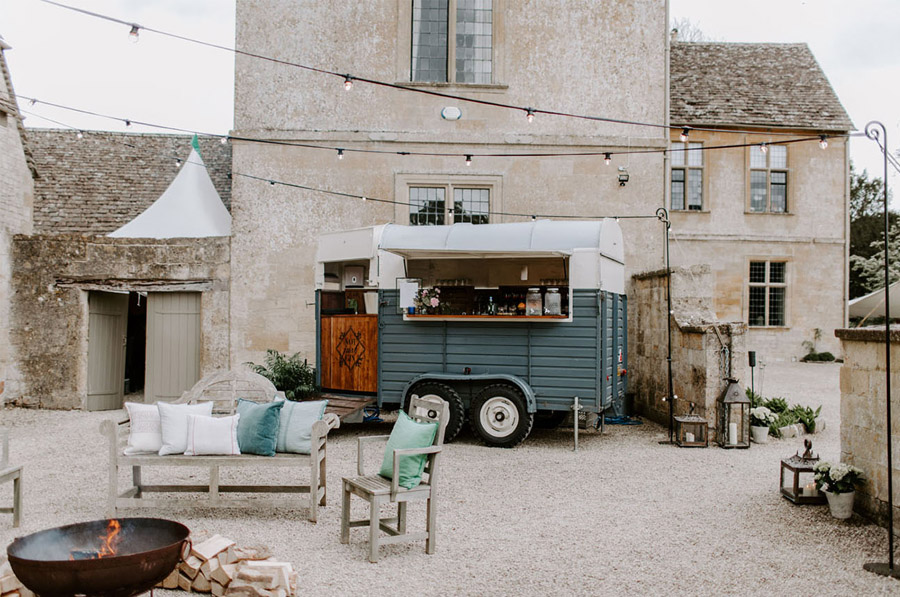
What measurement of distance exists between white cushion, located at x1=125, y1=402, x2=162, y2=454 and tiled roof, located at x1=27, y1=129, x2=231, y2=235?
9.84 meters

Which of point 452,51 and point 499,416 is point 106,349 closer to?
point 499,416

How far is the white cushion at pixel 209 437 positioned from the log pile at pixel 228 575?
65.9 inches

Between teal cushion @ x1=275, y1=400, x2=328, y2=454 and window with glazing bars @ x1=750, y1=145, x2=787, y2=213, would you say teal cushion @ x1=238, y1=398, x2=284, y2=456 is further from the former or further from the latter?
window with glazing bars @ x1=750, y1=145, x2=787, y2=213

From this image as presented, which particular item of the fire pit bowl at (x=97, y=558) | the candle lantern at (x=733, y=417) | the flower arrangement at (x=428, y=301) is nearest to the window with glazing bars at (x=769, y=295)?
the candle lantern at (x=733, y=417)

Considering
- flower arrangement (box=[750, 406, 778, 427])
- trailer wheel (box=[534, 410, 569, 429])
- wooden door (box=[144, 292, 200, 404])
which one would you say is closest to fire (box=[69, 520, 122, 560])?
trailer wheel (box=[534, 410, 569, 429])

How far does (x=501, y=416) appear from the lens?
10320mm

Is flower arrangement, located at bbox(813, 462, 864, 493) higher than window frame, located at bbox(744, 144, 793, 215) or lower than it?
lower

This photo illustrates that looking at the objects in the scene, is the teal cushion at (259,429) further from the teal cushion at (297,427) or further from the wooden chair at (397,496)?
the wooden chair at (397,496)

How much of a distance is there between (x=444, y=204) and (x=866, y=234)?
23.2m

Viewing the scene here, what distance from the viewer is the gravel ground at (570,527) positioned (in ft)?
17.2

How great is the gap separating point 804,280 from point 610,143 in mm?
11540

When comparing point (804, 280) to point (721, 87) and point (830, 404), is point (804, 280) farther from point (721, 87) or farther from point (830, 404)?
point (830, 404)

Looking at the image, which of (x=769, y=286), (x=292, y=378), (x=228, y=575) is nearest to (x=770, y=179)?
(x=769, y=286)

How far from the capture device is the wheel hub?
33.8 feet
